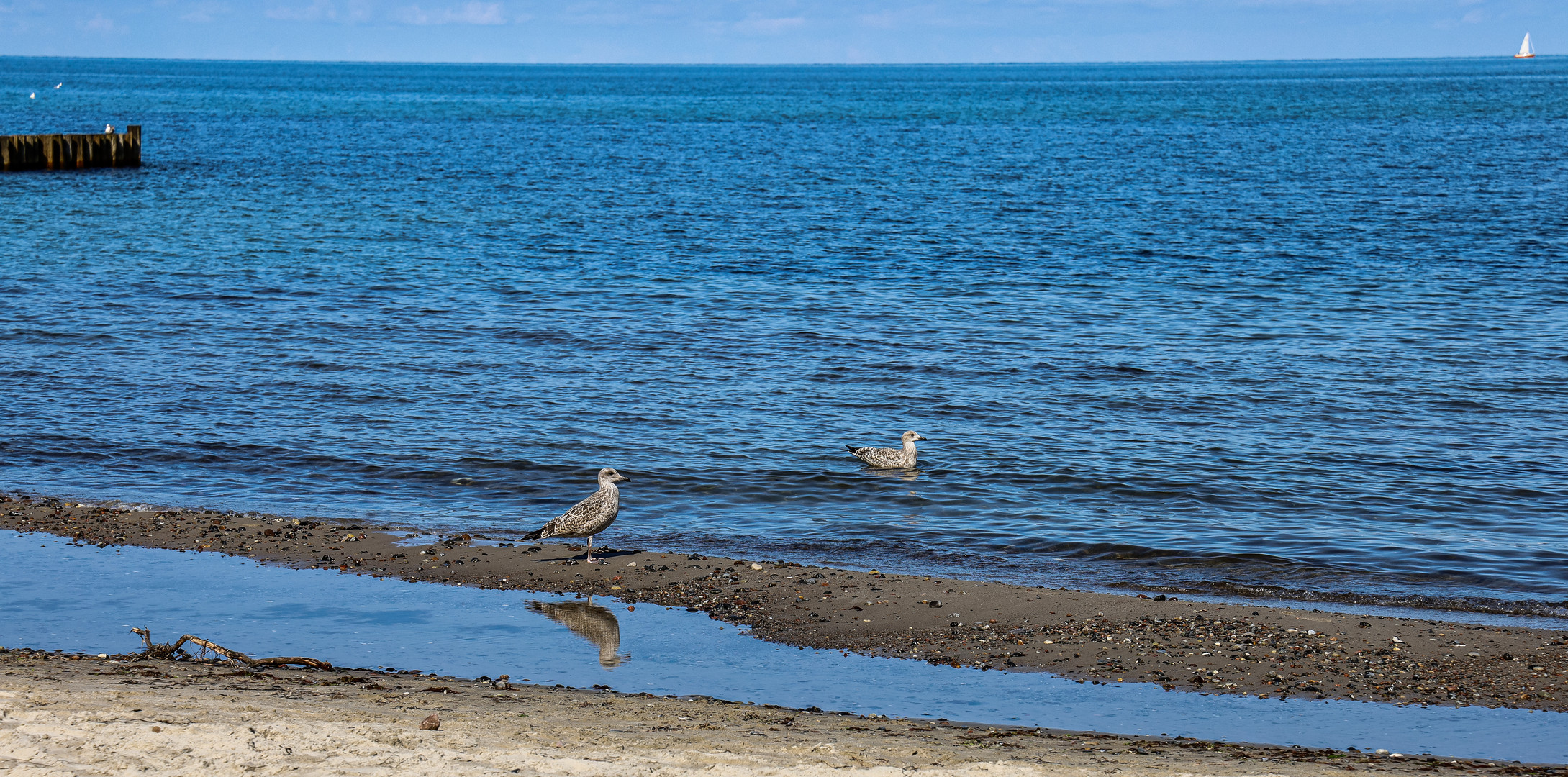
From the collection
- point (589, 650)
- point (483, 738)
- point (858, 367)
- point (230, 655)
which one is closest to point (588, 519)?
point (589, 650)

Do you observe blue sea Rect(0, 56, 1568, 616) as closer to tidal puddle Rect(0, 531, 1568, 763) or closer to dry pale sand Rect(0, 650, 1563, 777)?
tidal puddle Rect(0, 531, 1568, 763)

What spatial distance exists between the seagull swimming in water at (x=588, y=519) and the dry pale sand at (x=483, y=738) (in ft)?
13.1

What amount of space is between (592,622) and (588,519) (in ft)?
6.15

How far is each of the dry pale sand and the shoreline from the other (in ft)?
A: 6.19

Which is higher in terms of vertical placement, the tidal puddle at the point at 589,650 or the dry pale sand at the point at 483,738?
the dry pale sand at the point at 483,738

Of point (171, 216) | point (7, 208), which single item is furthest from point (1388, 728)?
point (7, 208)

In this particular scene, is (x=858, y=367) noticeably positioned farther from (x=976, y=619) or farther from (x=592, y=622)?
(x=592, y=622)

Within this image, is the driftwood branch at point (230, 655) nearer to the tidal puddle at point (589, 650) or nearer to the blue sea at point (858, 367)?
the tidal puddle at point (589, 650)

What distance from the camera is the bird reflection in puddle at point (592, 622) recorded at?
36.1 feet

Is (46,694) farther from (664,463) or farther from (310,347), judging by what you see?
(310,347)

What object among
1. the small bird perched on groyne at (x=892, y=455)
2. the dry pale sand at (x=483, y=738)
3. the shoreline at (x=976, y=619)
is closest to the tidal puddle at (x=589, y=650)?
the shoreline at (x=976, y=619)

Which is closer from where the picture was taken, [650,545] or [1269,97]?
[650,545]

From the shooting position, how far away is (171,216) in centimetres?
4528

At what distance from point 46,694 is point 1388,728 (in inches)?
338
